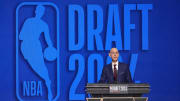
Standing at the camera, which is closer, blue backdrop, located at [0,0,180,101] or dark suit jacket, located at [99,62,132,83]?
dark suit jacket, located at [99,62,132,83]

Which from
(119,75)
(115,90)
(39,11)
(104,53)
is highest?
(39,11)

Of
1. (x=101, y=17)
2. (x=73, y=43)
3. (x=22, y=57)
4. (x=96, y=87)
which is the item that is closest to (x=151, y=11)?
(x=101, y=17)

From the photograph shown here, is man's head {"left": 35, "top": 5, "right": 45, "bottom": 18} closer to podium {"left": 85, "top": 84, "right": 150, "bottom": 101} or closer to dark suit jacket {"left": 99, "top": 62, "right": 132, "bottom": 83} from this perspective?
dark suit jacket {"left": 99, "top": 62, "right": 132, "bottom": 83}

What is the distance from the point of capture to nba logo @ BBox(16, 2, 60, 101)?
A: 741cm

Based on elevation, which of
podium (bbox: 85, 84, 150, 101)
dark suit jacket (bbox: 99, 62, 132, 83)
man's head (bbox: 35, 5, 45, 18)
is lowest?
podium (bbox: 85, 84, 150, 101)

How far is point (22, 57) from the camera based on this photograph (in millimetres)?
7469

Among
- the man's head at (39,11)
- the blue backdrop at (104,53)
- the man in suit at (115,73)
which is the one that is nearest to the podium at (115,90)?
the man in suit at (115,73)

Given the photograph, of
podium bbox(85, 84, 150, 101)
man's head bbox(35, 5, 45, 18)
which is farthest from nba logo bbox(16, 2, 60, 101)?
podium bbox(85, 84, 150, 101)

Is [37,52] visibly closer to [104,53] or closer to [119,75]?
[104,53]

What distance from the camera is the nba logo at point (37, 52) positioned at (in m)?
7.41

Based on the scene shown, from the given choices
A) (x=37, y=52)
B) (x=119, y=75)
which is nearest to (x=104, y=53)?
(x=37, y=52)

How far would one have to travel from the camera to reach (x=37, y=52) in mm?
7422

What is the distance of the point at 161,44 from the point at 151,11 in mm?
647

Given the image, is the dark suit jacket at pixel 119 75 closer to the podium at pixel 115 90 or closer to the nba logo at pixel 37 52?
the podium at pixel 115 90
